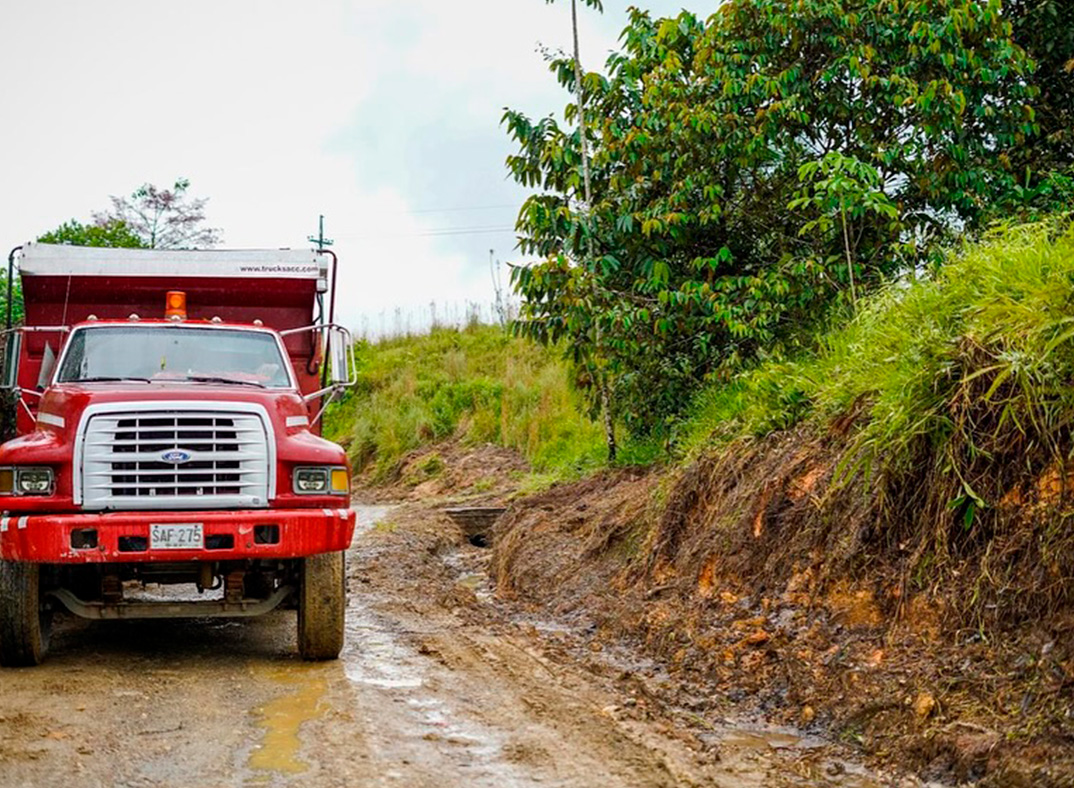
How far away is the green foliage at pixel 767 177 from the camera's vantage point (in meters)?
11.6

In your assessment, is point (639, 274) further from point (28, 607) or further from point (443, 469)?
point (443, 469)

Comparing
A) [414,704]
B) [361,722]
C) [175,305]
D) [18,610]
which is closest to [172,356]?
[175,305]

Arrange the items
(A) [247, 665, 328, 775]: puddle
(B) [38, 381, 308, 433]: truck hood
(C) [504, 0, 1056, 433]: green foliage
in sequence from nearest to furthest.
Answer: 1. (A) [247, 665, 328, 775]: puddle
2. (B) [38, 381, 308, 433]: truck hood
3. (C) [504, 0, 1056, 433]: green foliage

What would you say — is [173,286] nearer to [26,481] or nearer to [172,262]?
[172,262]

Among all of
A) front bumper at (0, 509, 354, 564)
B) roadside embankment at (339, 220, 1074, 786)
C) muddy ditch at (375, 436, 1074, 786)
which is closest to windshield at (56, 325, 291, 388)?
front bumper at (0, 509, 354, 564)

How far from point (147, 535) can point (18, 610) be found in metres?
0.96

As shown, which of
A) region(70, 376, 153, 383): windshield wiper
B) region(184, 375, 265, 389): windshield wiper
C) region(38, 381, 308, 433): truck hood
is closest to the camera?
region(38, 381, 308, 433): truck hood

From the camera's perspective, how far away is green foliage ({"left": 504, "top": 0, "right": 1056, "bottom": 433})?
1159cm

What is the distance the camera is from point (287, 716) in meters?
6.12

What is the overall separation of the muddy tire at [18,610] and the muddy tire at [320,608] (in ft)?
5.32

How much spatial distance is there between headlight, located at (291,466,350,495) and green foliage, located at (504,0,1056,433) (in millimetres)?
5089

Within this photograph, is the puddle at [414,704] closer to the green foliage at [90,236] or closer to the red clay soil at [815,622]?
the red clay soil at [815,622]

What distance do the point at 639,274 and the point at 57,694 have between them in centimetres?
808

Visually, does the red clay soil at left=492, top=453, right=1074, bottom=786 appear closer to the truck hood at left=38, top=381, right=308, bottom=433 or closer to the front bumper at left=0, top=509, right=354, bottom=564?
the front bumper at left=0, top=509, right=354, bottom=564
